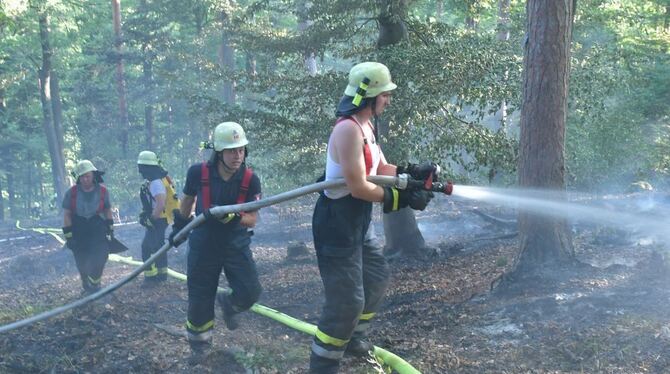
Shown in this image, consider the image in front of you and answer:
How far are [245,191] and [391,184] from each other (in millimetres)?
1710

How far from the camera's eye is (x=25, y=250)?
55.0 ft

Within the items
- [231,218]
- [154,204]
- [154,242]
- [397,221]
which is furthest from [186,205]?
[397,221]

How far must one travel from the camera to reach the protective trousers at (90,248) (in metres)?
8.96

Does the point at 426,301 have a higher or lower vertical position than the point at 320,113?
lower

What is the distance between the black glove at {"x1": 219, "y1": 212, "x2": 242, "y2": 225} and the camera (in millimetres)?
5793

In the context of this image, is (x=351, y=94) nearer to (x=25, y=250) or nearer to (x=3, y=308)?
(x=3, y=308)

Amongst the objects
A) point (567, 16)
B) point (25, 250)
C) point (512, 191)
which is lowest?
point (25, 250)

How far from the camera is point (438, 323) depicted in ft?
21.5

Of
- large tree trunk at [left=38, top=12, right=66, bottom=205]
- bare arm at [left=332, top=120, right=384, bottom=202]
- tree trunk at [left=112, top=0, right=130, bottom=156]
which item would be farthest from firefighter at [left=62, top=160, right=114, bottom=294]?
tree trunk at [left=112, top=0, right=130, bottom=156]

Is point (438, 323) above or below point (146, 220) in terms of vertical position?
below

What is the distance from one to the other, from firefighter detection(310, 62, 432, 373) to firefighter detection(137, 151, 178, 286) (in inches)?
197

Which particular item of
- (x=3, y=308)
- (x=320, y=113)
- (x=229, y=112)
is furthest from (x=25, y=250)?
(x=320, y=113)

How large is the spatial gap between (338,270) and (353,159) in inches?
34.6

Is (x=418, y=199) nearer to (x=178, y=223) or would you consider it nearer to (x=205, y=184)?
(x=205, y=184)
